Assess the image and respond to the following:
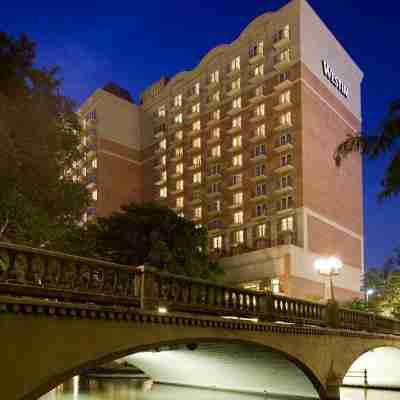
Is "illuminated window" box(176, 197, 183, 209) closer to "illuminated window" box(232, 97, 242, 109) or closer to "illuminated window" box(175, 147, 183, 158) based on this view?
"illuminated window" box(175, 147, 183, 158)

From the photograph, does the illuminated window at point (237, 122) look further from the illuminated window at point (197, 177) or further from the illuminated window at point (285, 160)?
the illuminated window at point (285, 160)

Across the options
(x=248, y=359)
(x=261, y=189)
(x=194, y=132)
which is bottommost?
(x=248, y=359)

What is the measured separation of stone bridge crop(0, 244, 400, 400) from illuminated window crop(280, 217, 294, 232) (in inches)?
1242

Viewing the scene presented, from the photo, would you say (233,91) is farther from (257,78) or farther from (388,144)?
(388,144)

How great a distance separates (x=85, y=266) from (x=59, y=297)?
149 centimetres

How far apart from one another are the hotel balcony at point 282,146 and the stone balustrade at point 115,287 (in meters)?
38.7

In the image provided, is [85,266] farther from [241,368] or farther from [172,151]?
[172,151]

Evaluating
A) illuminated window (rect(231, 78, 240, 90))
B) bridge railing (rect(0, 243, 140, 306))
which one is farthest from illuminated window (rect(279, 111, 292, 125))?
bridge railing (rect(0, 243, 140, 306))

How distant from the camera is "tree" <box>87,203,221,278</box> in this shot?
46375 mm

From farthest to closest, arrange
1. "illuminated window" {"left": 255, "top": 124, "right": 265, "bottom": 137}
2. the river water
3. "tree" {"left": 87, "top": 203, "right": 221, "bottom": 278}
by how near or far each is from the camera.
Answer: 1. "illuminated window" {"left": 255, "top": 124, "right": 265, "bottom": 137}
2. "tree" {"left": 87, "top": 203, "right": 221, "bottom": 278}
3. the river water

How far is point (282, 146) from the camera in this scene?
5938 cm

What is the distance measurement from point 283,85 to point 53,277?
5163 centimetres

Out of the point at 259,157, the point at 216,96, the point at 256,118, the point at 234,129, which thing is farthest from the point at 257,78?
the point at 259,157

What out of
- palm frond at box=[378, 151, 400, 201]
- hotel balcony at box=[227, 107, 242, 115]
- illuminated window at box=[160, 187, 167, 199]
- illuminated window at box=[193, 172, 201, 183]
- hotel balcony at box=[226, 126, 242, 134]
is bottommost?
palm frond at box=[378, 151, 400, 201]
